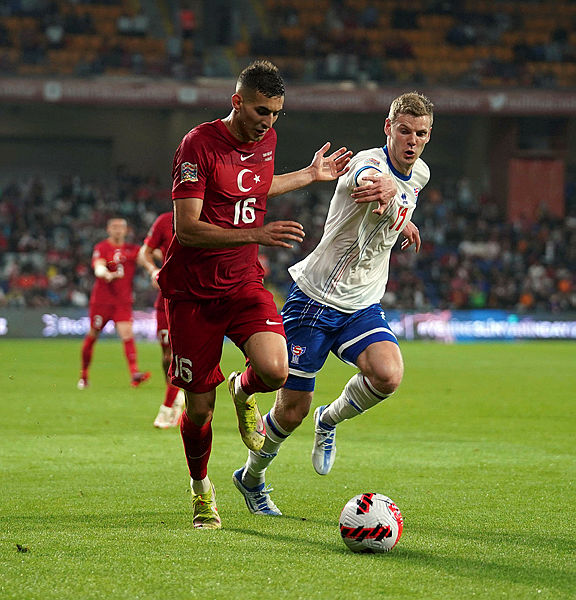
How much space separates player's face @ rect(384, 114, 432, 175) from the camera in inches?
241

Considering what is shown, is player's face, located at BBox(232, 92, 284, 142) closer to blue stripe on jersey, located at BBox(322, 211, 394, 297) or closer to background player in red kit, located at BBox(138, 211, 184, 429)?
blue stripe on jersey, located at BBox(322, 211, 394, 297)

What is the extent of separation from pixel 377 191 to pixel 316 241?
965 inches

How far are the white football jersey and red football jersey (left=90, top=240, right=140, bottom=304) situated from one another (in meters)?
7.77

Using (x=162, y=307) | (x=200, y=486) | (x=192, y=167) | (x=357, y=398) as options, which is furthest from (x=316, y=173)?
(x=162, y=307)

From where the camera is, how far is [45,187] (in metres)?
32.8

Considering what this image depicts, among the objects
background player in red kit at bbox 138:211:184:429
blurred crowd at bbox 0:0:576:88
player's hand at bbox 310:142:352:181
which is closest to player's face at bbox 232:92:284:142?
player's hand at bbox 310:142:352:181

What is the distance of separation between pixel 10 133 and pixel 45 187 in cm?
214

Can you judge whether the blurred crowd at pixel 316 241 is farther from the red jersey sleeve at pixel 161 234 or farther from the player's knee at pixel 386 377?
the player's knee at pixel 386 377

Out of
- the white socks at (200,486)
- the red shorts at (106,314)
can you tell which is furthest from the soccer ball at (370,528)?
the red shorts at (106,314)

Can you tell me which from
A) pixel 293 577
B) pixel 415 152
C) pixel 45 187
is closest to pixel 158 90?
pixel 45 187

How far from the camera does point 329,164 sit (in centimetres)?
589

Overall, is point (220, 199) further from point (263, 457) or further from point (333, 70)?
point (333, 70)

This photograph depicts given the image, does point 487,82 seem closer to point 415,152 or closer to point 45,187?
point 45,187

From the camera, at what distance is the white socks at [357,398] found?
612 cm
